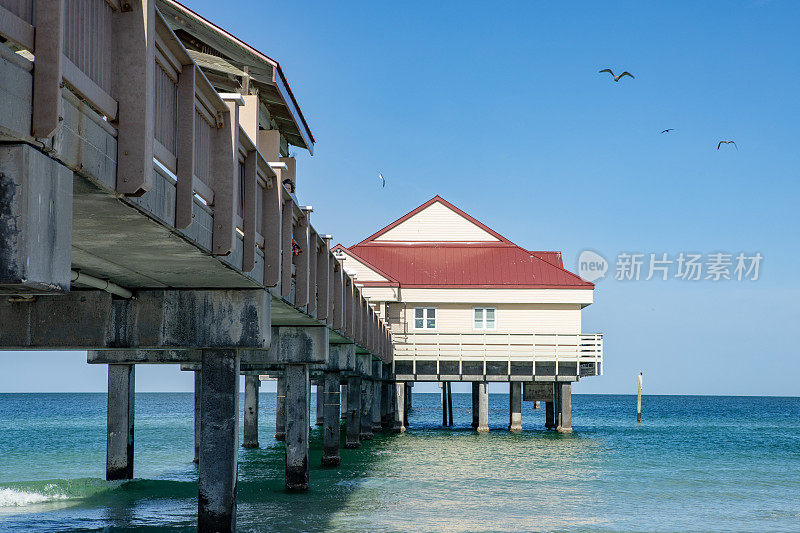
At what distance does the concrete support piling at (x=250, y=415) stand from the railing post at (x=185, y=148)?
29.4 m

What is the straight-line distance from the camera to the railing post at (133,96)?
666cm

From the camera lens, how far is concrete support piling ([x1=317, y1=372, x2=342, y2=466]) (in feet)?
83.7

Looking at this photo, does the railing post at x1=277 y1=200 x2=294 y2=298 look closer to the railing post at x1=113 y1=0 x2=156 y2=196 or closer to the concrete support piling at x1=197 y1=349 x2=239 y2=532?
the concrete support piling at x1=197 y1=349 x2=239 y2=532

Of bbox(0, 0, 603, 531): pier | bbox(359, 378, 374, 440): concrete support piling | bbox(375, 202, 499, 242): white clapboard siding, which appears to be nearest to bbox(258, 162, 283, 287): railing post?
bbox(0, 0, 603, 531): pier

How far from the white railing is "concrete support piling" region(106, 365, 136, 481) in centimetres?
2022

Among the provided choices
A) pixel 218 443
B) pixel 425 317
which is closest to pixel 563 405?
pixel 425 317

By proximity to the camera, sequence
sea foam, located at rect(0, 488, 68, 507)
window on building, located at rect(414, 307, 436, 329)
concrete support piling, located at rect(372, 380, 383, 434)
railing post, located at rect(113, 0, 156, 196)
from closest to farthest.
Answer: railing post, located at rect(113, 0, 156, 196)
sea foam, located at rect(0, 488, 68, 507)
concrete support piling, located at rect(372, 380, 383, 434)
window on building, located at rect(414, 307, 436, 329)

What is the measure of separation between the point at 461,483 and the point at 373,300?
63.8 feet

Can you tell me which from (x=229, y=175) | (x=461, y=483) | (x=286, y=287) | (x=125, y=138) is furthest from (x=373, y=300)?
(x=125, y=138)

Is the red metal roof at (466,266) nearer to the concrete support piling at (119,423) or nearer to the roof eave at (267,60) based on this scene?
the concrete support piling at (119,423)

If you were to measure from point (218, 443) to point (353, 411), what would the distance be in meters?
21.6

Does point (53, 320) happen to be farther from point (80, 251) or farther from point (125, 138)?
point (125, 138)

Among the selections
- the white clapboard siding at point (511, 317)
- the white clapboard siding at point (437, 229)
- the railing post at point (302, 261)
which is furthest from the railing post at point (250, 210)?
the white clapboard siding at point (437, 229)

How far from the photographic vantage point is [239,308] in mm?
12102
